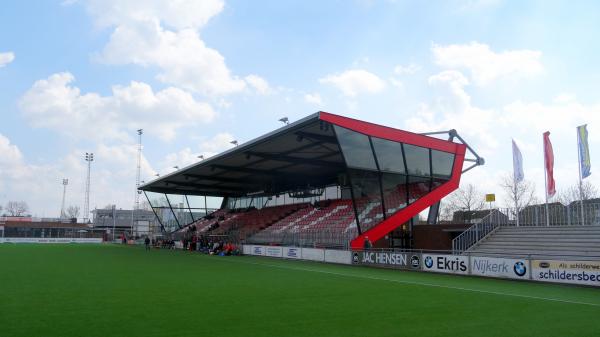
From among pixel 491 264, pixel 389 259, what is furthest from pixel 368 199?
pixel 491 264

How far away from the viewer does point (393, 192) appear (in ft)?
98.1

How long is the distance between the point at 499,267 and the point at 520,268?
875 millimetres

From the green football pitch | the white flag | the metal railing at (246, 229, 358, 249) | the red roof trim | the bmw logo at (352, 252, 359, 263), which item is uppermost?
the red roof trim

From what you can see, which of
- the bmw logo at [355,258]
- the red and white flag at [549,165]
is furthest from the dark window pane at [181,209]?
the red and white flag at [549,165]

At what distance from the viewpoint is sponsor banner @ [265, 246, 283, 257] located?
32.9 meters

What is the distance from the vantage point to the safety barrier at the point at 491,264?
16.2 metres

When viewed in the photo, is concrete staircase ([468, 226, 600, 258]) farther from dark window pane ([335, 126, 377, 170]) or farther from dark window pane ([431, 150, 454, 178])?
dark window pane ([335, 126, 377, 170])

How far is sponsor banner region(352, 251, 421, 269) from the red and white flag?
985 cm

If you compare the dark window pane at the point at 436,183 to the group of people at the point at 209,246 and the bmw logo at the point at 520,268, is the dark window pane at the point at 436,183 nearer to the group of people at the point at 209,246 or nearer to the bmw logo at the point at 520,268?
the bmw logo at the point at 520,268

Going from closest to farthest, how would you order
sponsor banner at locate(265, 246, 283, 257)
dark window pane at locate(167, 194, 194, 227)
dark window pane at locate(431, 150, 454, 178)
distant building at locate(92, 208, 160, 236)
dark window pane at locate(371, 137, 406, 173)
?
dark window pane at locate(371, 137, 406, 173), dark window pane at locate(431, 150, 454, 178), sponsor banner at locate(265, 246, 283, 257), dark window pane at locate(167, 194, 194, 227), distant building at locate(92, 208, 160, 236)

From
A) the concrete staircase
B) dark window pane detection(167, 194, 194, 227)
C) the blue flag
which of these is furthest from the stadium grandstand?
dark window pane detection(167, 194, 194, 227)

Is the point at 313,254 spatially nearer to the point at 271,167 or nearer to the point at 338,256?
the point at 338,256

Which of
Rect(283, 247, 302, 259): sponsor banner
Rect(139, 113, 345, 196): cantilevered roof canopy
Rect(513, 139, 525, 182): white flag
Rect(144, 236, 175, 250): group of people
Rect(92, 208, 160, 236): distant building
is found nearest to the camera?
Rect(139, 113, 345, 196): cantilevered roof canopy

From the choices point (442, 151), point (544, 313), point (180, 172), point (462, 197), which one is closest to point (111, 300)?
point (544, 313)
